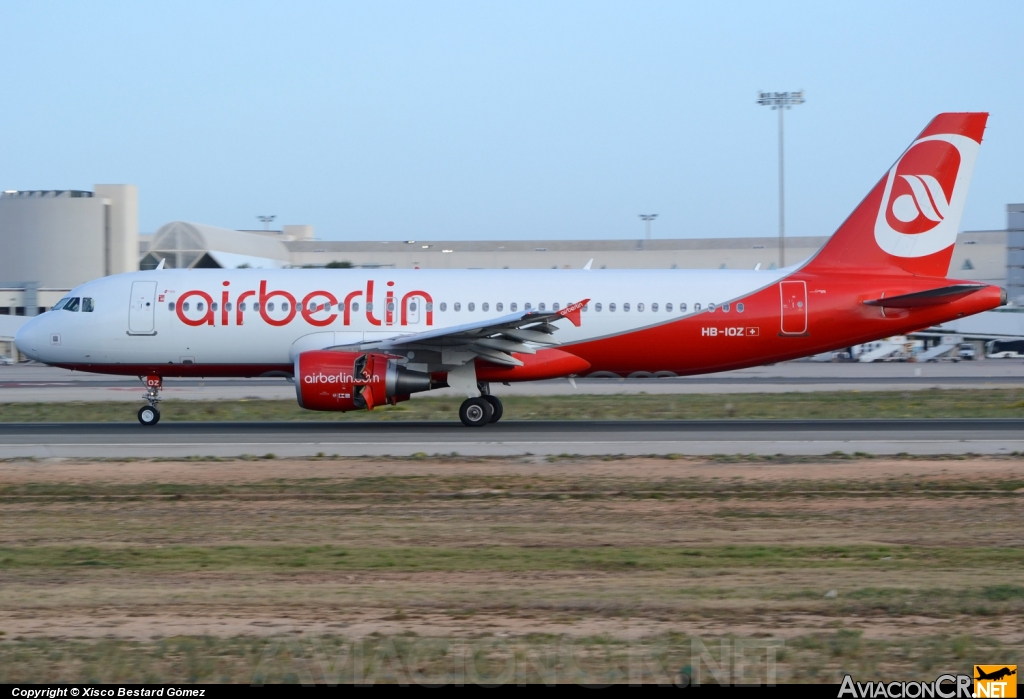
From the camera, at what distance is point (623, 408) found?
3000 centimetres

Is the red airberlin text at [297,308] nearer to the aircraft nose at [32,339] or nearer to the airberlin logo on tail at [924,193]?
the aircraft nose at [32,339]

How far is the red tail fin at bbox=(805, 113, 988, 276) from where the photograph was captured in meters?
25.6

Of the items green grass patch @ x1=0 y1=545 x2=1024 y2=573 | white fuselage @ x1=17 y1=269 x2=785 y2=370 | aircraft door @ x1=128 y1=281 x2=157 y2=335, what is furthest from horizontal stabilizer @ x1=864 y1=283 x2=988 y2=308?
aircraft door @ x1=128 y1=281 x2=157 y2=335

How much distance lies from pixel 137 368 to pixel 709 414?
46.4 ft

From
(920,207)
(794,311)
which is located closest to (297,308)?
(794,311)

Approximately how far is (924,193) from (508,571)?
19116mm

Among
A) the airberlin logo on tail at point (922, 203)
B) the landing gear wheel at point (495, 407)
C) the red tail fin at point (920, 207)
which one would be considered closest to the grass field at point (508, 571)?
the landing gear wheel at point (495, 407)

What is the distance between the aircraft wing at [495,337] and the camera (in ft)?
74.7

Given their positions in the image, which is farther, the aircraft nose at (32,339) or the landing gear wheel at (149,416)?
the aircraft nose at (32,339)

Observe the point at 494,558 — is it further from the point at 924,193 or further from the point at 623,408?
the point at 623,408

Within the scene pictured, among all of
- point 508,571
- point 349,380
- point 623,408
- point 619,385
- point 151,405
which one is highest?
point 349,380

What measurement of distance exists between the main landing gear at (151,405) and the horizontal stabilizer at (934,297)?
16.9 meters

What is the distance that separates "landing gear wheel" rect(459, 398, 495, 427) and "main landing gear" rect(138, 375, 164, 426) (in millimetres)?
7066

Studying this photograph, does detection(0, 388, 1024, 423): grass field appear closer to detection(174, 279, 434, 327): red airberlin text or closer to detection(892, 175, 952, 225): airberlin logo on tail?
detection(174, 279, 434, 327): red airberlin text
